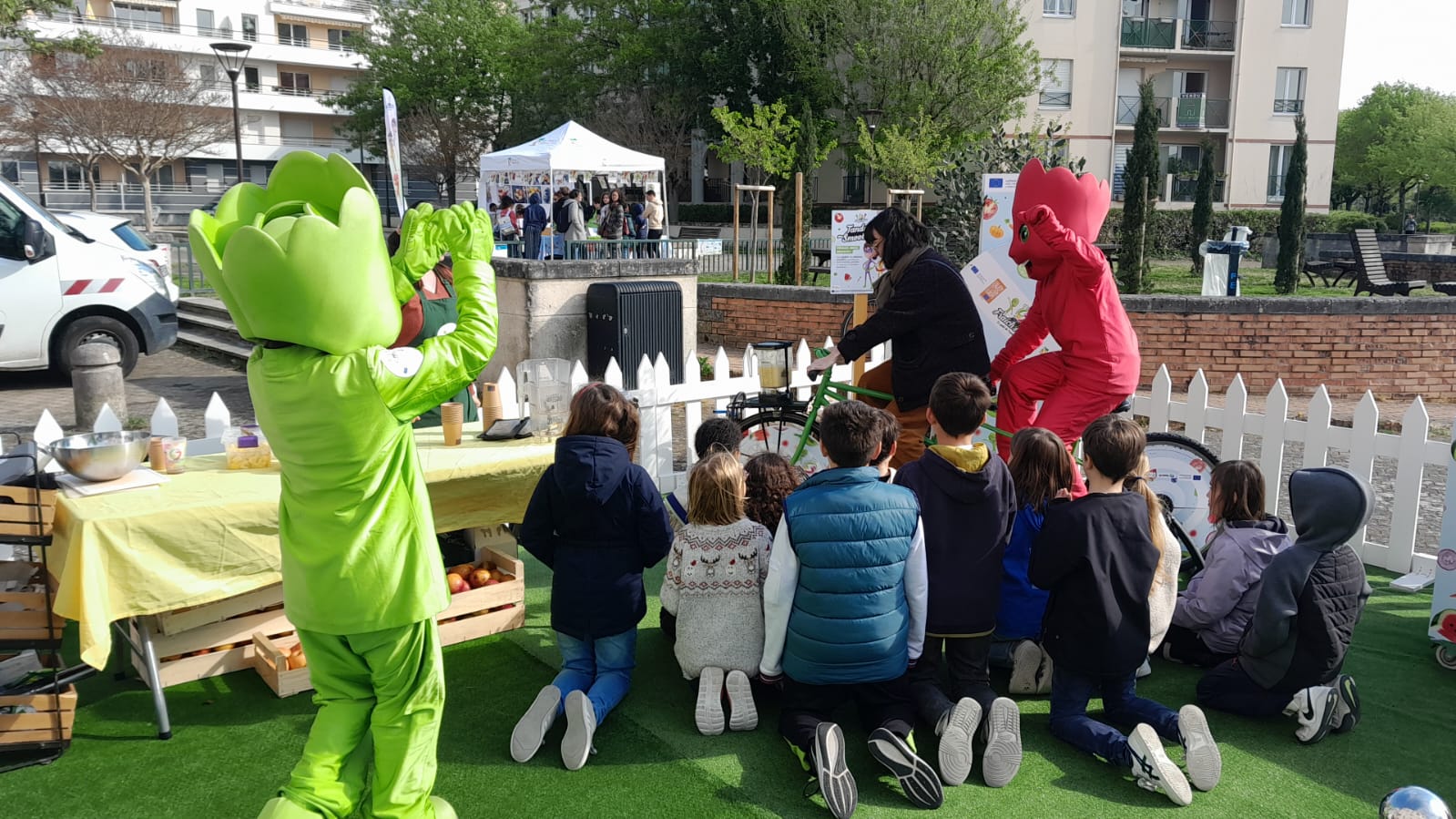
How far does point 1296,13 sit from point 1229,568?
38227 mm

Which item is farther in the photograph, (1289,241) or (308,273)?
(1289,241)

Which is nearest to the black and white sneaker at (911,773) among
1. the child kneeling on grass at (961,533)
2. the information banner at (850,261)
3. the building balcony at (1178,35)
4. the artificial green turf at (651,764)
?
the artificial green turf at (651,764)

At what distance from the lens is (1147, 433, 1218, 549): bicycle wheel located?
19.2ft

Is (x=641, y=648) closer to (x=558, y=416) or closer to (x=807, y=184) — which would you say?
(x=558, y=416)

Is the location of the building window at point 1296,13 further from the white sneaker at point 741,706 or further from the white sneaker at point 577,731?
the white sneaker at point 577,731

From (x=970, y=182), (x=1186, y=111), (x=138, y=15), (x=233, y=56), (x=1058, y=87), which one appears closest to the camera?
(x=970, y=182)

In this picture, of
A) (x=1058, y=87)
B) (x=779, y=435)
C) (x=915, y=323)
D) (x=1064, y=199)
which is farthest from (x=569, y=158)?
(x=1058, y=87)

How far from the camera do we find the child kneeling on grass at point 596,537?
3996mm

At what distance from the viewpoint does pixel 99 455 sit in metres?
4.01

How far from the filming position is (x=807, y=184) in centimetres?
1931

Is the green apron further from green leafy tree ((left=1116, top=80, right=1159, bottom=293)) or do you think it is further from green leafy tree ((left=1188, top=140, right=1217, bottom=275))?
green leafy tree ((left=1188, top=140, right=1217, bottom=275))

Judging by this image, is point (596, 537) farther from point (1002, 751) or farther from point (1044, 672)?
point (1044, 672)

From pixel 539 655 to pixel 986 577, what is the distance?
206 cm

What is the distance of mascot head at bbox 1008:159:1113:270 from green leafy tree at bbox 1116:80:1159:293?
9.01 metres
